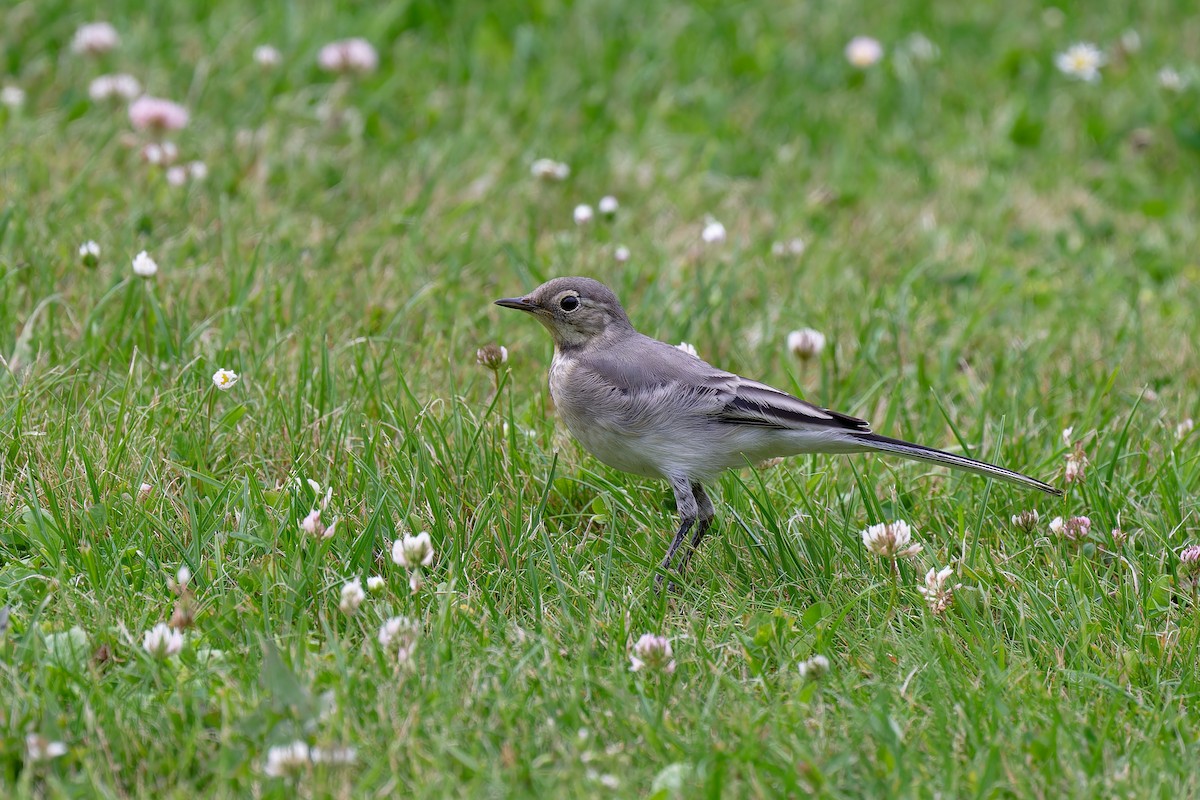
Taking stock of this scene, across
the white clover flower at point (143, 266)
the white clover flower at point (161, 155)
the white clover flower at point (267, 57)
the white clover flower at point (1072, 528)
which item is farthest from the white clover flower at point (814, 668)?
the white clover flower at point (267, 57)

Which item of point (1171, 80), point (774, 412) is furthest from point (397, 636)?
point (1171, 80)

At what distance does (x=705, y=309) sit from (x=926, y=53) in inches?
168

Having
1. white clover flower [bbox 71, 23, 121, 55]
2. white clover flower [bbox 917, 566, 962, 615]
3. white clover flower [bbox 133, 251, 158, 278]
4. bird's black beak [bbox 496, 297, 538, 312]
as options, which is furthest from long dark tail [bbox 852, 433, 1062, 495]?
white clover flower [bbox 71, 23, 121, 55]

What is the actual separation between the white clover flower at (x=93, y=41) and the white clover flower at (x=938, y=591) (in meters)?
5.80

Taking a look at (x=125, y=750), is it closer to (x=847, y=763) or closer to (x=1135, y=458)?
(x=847, y=763)

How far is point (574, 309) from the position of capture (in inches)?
214

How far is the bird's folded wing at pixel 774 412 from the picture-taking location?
478 cm

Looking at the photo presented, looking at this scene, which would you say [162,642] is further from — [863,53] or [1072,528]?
[863,53]

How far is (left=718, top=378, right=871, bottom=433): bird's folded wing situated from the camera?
4777 millimetres

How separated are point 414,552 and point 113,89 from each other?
4565 mm

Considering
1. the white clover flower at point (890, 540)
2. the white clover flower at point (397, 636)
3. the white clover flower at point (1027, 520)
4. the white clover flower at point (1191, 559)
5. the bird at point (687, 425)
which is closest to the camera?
the white clover flower at point (397, 636)

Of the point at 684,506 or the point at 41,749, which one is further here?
the point at 684,506

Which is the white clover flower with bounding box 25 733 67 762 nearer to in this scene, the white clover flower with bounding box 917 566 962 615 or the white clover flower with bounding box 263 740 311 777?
the white clover flower with bounding box 263 740 311 777

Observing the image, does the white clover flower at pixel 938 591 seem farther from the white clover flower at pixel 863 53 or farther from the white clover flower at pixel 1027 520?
the white clover flower at pixel 863 53
